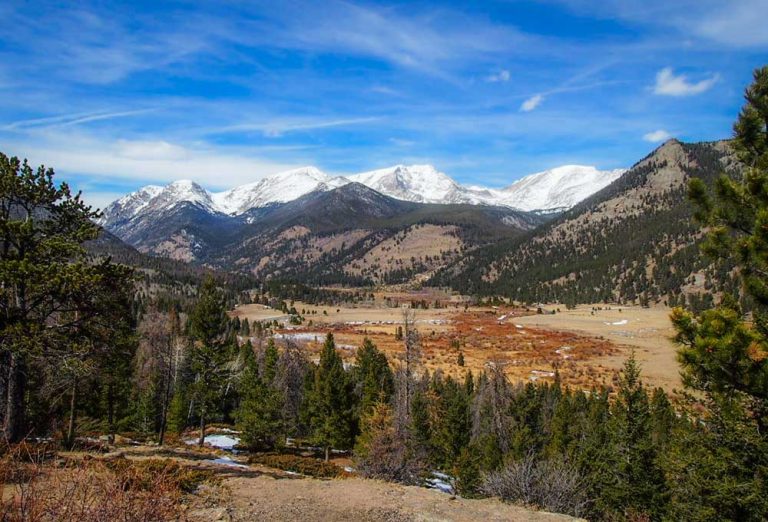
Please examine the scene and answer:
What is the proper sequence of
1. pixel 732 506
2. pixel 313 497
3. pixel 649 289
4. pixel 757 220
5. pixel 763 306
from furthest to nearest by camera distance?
pixel 649 289 → pixel 313 497 → pixel 732 506 → pixel 763 306 → pixel 757 220

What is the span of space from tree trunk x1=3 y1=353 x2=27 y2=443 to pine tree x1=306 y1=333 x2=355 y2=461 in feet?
83.3

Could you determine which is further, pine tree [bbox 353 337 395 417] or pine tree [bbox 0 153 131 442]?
pine tree [bbox 353 337 395 417]

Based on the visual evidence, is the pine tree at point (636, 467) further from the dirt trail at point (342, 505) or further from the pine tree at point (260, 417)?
the pine tree at point (260, 417)

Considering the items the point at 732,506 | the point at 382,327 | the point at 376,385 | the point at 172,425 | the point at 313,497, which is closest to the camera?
the point at 732,506

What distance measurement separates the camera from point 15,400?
1598 centimetres

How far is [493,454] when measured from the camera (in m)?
33.0

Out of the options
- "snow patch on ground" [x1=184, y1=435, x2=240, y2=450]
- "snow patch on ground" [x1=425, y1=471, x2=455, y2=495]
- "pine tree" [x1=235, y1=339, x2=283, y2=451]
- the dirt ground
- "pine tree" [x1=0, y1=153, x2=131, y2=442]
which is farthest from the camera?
the dirt ground

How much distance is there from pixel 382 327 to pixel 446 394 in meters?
89.7

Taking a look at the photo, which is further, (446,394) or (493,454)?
(446,394)

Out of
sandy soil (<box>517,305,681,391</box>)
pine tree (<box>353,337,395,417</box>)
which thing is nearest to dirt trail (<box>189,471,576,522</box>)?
pine tree (<box>353,337,395,417</box>)

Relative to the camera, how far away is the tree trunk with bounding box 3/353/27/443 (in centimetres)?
1572

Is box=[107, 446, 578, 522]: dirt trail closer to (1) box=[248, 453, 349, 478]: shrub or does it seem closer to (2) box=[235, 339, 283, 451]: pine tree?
(1) box=[248, 453, 349, 478]: shrub

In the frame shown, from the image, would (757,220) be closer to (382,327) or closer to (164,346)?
(164,346)

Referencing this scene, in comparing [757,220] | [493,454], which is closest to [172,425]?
[493,454]
